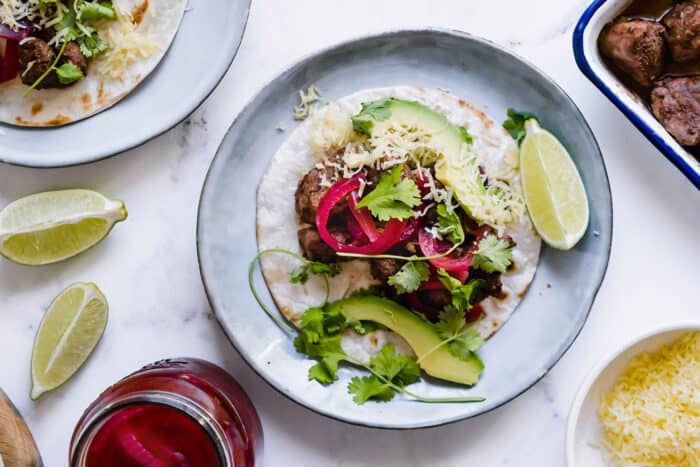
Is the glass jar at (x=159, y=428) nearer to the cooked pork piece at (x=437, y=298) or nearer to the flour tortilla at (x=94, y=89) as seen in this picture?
the cooked pork piece at (x=437, y=298)

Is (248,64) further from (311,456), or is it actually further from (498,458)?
(498,458)

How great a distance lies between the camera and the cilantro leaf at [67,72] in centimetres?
331

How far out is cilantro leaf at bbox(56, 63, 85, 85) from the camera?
331cm

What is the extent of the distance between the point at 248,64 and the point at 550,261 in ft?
5.00

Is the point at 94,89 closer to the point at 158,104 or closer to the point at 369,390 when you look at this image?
the point at 158,104

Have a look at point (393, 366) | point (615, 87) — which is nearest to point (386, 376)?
point (393, 366)

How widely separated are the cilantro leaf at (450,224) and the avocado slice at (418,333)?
0.35 meters

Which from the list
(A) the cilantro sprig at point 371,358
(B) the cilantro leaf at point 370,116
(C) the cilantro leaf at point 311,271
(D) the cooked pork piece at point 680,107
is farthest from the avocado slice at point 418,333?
(D) the cooked pork piece at point 680,107

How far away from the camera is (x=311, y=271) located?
3.28m

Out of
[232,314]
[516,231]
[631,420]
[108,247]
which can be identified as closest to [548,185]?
[516,231]

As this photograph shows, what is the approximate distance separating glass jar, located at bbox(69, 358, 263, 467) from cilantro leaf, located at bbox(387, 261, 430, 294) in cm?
78

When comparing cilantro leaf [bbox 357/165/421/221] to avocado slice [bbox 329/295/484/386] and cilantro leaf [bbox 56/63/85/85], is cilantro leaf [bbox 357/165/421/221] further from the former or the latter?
cilantro leaf [bbox 56/63/85/85]

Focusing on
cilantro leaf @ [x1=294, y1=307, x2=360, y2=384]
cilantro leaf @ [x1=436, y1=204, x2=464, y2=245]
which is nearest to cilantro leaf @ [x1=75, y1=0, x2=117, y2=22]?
cilantro leaf @ [x1=294, y1=307, x2=360, y2=384]

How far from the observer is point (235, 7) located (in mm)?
3391
